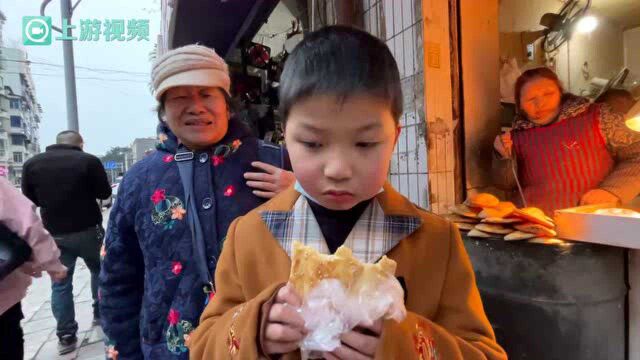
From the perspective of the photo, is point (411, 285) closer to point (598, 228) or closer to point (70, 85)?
point (598, 228)

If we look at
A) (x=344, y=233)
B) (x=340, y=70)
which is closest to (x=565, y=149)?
(x=344, y=233)

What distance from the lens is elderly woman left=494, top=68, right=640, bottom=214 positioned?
2.75 m

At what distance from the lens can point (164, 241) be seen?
1532mm

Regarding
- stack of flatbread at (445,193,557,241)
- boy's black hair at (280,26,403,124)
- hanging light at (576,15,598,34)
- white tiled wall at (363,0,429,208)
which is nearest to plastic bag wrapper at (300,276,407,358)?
boy's black hair at (280,26,403,124)

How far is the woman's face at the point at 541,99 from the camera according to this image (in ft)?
9.74

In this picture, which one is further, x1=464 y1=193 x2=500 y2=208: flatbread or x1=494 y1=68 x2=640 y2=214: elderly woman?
x1=494 y1=68 x2=640 y2=214: elderly woman

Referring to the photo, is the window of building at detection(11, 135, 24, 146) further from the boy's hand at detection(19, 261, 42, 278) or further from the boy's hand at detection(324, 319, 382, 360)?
the boy's hand at detection(324, 319, 382, 360)

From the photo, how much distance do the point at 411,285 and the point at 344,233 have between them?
0.22m

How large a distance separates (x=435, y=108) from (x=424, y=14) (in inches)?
26.2

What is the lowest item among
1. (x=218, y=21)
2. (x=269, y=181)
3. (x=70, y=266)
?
(x=70, y=266)

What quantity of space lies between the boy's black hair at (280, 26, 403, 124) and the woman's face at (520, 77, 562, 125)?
246 cm

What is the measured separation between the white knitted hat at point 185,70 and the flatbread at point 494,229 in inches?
69.2

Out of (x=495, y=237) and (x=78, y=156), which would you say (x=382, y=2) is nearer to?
(x=495, y=237)

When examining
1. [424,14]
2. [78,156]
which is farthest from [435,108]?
[78,156]
